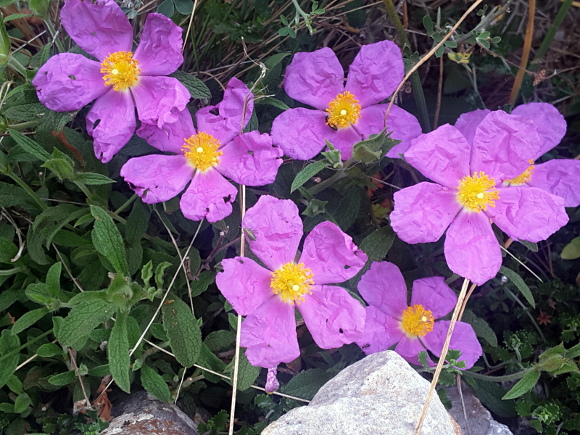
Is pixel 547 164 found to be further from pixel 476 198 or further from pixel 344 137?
pixel 344 137

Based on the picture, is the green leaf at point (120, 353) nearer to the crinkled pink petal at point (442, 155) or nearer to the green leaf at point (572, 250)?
the crinkled pink petal at point (442, 155)

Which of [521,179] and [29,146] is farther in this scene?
[521,179]

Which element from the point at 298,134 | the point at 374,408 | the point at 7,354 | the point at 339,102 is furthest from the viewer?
the point at 339,102

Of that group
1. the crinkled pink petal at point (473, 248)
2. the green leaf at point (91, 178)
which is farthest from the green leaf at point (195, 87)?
the crinkled pink petal at point (473, 248)

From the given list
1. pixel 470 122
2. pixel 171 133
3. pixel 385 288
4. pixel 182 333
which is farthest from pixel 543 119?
pixel 182 333

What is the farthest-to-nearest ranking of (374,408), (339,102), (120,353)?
(339,102)
(120,353)
(374,408)

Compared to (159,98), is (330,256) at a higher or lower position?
lower

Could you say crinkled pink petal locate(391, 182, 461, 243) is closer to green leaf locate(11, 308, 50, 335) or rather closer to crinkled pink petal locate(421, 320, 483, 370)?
crinkled pink petal locate(421, 320, 483, 370)
